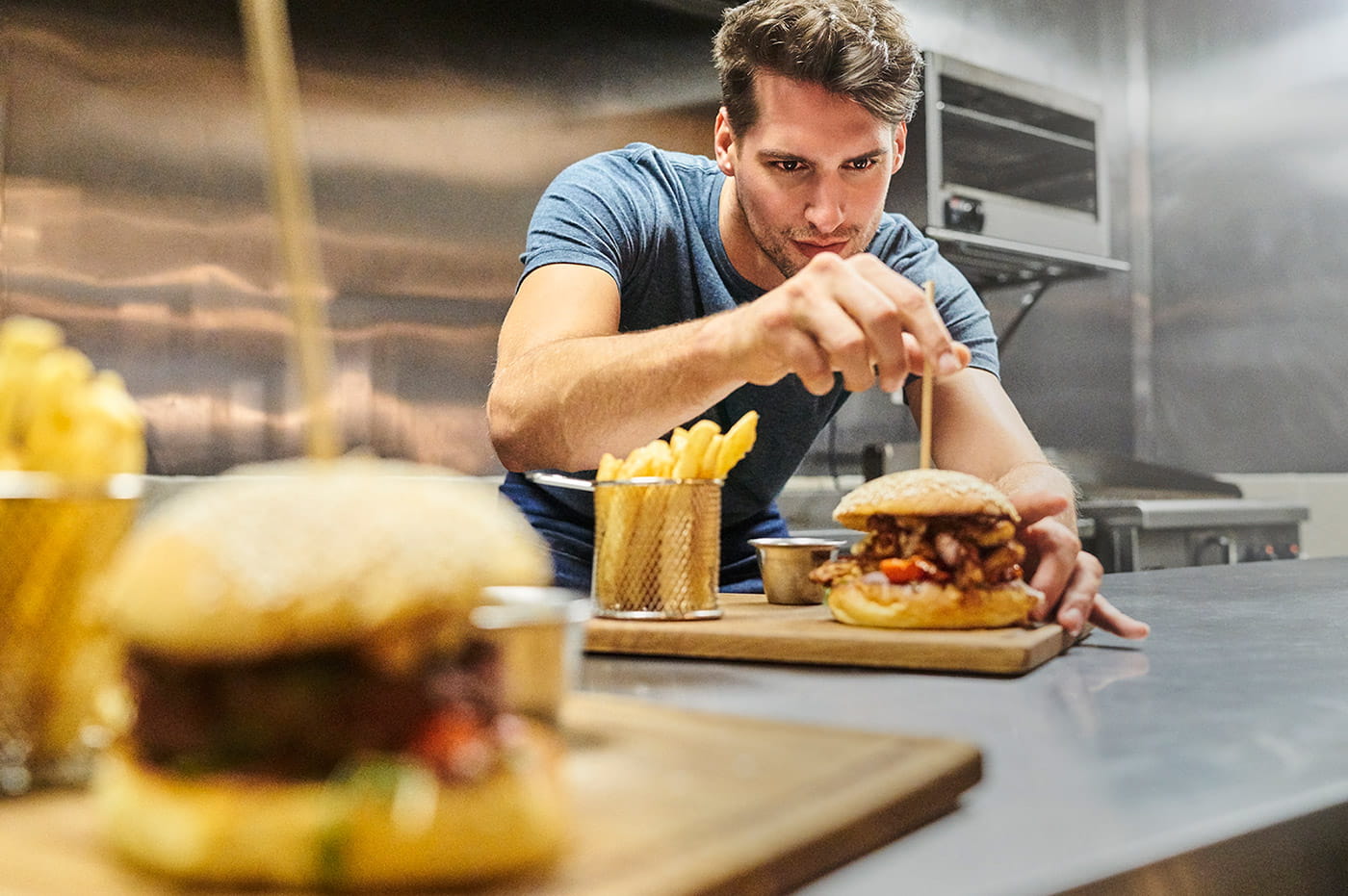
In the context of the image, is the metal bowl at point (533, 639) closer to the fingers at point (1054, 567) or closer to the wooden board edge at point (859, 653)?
the wooden board edge at point (859, 653)

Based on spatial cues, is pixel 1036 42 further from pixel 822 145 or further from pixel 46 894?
pixel 46 894

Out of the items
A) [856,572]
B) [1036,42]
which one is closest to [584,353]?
[856,572]

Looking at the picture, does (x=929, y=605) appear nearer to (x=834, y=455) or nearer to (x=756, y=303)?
(x=756, y=303)

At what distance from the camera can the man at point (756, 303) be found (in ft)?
5.07

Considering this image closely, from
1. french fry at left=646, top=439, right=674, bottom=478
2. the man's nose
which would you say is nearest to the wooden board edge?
french fry at left=646, top=439, right=674, bottom=478

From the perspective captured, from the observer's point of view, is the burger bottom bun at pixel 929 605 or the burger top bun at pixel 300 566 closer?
the burger top bun at pixel 300 566

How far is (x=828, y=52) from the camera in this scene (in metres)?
2.10

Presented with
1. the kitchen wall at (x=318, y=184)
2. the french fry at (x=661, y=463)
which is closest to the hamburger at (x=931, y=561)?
the french fry at (x=661, y=463)

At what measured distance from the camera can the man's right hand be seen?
1.42 m

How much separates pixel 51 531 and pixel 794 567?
1.17 metres

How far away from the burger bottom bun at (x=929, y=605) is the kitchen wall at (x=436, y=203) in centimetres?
205

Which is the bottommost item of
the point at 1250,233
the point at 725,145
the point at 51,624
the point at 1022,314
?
Answer: the point at 51,624

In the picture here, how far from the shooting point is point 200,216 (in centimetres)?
297

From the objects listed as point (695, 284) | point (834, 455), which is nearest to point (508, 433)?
point (695, 284)
